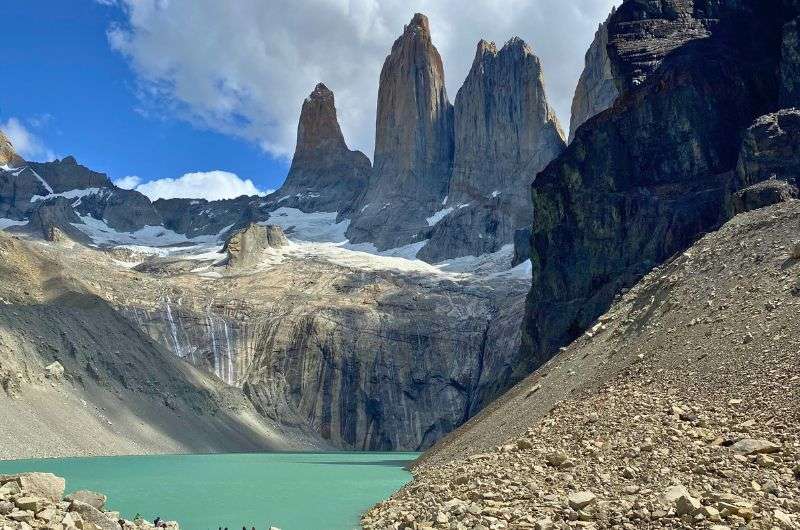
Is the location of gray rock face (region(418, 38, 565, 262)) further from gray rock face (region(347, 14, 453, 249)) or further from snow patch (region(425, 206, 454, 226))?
gray rock face (region(347, 14, 453, 249))

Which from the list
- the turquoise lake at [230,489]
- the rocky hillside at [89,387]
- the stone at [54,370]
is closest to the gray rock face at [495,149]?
the rocky hillside at [89,387]

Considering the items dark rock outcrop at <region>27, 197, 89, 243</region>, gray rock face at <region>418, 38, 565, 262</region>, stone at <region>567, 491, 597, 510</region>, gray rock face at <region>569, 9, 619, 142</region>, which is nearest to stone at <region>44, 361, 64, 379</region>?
stone at <region>567, 491, 597, 510</region>

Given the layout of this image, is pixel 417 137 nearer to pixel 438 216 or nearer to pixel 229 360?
pixel 438 216

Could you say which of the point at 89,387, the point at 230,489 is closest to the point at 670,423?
the point at 230,489

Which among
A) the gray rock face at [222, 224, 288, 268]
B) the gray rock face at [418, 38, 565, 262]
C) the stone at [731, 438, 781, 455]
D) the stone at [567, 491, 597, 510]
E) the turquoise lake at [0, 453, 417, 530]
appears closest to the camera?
the stone at [567, 491, 597, 510]

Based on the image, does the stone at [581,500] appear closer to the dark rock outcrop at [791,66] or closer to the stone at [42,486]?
the stone at [42,486]
